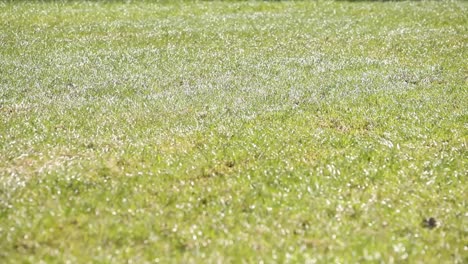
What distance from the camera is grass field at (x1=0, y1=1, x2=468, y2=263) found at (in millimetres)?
10732

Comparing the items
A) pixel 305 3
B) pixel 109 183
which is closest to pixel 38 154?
pixel 109 183

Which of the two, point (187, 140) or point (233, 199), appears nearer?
point (233, 199)

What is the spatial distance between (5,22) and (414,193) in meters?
24.7

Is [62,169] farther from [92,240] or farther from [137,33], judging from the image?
[137,33]

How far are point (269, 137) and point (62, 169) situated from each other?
204 inches

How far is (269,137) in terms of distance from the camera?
632 inches

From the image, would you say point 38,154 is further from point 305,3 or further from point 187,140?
point 305,3

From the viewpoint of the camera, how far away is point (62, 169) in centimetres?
1331

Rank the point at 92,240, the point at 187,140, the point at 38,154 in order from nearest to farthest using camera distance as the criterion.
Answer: the point at 92,240, the point at 38,154, the point at 187,140

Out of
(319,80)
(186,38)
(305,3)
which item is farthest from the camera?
(305,3)

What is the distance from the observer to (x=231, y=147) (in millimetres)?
15297

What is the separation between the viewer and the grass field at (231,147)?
35.2ft

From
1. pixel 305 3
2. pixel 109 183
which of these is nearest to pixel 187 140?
pixel 109 183

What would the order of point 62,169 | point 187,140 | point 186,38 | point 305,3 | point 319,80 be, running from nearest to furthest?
point 62,169, point 187,140, point 319,80, point 186,38, point 305,3
